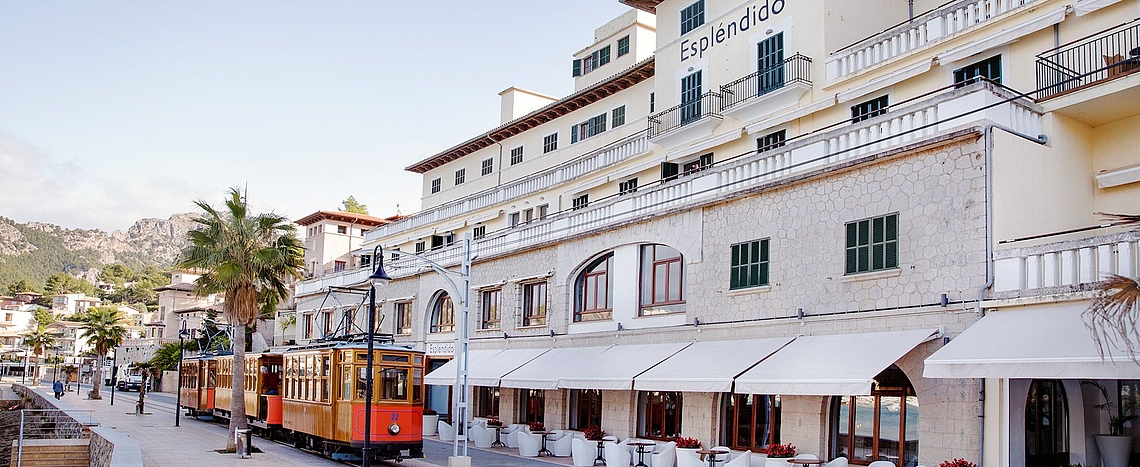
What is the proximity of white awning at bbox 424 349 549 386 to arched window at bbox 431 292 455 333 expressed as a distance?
4.16m

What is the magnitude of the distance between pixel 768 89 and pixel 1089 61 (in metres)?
7.95

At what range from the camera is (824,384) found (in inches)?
604

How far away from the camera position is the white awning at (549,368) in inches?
907

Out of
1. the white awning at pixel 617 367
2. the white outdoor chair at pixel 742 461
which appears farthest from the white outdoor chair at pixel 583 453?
the white outdoor chair at pixel 742 461

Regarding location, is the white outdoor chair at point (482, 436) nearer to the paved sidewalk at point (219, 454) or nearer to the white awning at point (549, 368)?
the paved sidewalk at point (219, 454)

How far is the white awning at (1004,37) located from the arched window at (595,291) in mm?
9874

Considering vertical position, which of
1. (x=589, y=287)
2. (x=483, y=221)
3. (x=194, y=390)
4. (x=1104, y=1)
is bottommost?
(x=194, y=390)

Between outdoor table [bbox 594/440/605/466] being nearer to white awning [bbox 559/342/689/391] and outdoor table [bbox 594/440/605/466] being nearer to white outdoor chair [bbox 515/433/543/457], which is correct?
white awning [bbox 559/342/689/391]

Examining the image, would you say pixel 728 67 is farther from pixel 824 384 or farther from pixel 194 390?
pixel 194 390

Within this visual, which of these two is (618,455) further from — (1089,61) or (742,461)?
(1089,61)

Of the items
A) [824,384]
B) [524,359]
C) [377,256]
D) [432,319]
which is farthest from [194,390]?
[824,384]

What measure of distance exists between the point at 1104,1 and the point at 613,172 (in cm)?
1559

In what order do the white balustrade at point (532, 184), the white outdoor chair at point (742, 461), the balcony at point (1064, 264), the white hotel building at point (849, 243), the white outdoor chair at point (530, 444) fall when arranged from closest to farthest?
the balcony at point (1064, 264) → the white hotel building at point (849, 243) → the white outdoor chair at point (742, 461) → the white outdoor chair at point (530, 444) → the white balustrade at point (532, 184)

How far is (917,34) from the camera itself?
20.4m
